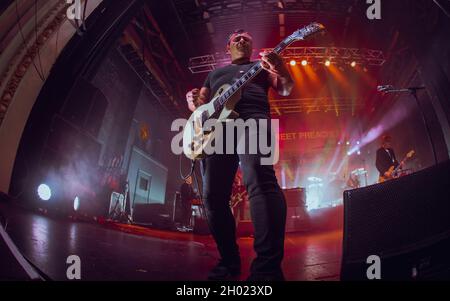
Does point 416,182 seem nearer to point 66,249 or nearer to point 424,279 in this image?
point 424,279

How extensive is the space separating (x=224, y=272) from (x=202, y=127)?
104 cm

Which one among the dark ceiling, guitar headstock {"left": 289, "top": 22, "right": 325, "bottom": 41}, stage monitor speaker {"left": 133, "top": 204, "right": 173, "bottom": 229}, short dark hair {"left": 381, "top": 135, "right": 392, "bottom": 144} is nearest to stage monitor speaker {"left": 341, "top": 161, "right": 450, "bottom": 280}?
guitar headstock {"left": 289, "top": 22, "right": 325, "bottom": 41}

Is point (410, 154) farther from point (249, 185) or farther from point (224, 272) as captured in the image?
point (224, 272)

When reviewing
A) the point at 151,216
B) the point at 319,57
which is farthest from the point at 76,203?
the point at 319,57

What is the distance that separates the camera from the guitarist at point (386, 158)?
3.29 metres

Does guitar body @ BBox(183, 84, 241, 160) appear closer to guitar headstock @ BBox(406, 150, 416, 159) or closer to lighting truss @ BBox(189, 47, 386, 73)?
guitar headstock @ BBox(406, 150, 416, 159)

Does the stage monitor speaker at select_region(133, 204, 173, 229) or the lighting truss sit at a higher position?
the lighting truss

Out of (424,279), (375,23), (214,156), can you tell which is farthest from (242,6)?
(424,279)

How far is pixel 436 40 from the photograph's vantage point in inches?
91.1

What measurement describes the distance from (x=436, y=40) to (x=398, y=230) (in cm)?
205

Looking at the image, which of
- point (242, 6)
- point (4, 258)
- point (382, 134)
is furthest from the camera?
point (242, 6)

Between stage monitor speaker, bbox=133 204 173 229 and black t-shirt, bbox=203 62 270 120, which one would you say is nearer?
black t-shirt, bbox=203 62 270 120

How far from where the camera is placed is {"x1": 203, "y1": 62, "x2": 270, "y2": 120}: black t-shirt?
175 cm

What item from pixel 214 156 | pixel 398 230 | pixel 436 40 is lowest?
pixel 398 230
